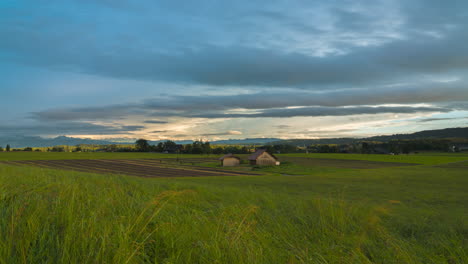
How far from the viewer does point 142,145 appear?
7470 inches

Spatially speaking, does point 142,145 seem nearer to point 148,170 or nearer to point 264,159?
point 264,159

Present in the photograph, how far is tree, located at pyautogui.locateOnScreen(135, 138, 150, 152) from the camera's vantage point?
186750mm

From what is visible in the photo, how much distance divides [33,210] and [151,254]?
2.02 meters

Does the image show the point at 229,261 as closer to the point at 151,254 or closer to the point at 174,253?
the point at 174,253

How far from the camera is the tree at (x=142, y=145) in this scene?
18675 cm

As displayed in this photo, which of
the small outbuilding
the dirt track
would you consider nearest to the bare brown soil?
the small outbuilding

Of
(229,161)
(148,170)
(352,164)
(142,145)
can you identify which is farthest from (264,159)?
(142,145)

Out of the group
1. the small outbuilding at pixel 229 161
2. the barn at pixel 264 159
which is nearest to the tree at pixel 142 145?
the small outbuilding at pixel 229 161

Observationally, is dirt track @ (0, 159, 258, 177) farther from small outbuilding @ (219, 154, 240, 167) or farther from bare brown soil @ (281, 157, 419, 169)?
bare brown soil @ (281, 157, 419, 169)

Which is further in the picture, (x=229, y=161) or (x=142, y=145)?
(x=142, y=145)

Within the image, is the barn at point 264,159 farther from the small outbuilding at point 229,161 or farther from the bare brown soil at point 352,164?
the bare brown soil at point 352,164

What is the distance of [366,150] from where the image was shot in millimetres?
148125

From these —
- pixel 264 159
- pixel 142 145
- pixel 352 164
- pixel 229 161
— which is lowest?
pixel 352 164

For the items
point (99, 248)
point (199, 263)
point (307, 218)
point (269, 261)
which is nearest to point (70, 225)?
point (99, 248)
